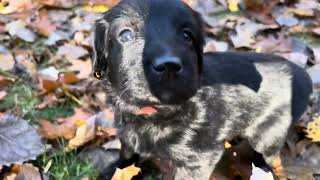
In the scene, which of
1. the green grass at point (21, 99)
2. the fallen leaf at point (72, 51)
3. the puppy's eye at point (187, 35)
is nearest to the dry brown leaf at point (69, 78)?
the green grass at point (21, 99)

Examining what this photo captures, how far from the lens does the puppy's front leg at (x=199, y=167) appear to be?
3221mm

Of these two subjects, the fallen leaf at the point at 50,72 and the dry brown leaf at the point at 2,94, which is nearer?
the dry brown leaf at the point at 2,94

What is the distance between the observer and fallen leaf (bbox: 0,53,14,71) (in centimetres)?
452

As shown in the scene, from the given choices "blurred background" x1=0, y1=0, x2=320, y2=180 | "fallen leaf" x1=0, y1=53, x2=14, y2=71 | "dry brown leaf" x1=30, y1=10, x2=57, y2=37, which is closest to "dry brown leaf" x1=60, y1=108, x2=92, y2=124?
"blurred background" x1=0, y1=0, x2=320, y2=180

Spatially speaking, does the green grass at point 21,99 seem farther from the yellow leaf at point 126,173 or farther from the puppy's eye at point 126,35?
the puppy's eye at point 126,35

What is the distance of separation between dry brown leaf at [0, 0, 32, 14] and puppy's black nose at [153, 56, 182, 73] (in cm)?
301

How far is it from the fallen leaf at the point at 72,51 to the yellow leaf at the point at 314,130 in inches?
76.4

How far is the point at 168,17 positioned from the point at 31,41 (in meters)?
2.29

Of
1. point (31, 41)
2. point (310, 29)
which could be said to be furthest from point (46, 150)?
point (310, 29)

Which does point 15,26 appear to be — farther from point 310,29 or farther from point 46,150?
point 310,29

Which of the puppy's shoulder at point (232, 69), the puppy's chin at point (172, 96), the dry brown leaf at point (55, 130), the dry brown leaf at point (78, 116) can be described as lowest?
the dry brown leaf at point (78, 116)

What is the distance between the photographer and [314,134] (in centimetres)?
382

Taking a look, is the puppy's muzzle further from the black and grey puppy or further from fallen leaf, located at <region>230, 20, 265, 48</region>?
fallen leaf, located at <region>230, 20, 265, 48</region>

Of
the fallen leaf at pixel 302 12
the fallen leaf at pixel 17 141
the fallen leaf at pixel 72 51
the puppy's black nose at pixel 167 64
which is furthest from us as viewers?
the fallen leaf at pixel 302 12
